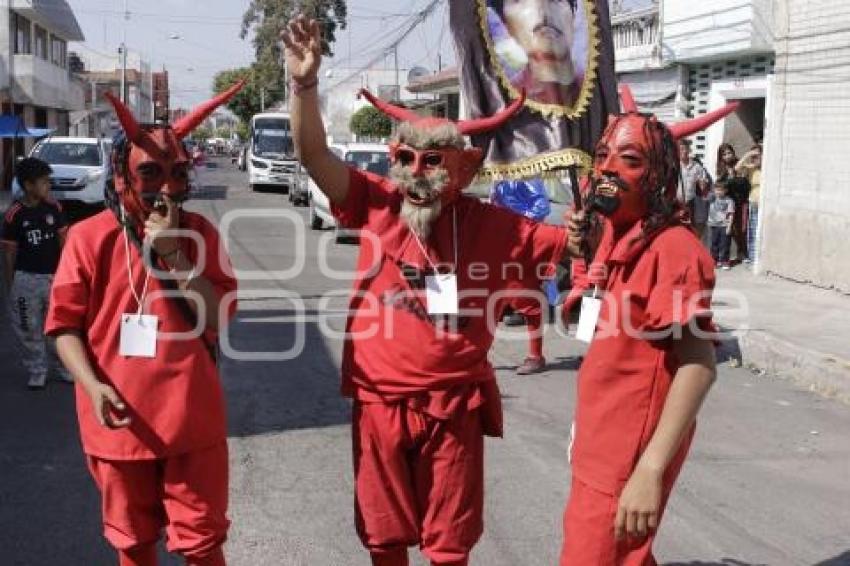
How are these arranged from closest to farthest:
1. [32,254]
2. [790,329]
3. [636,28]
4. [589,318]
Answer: [589,318] → [32,254] → [790,329] → [636,28]

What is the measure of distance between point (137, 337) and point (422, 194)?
42.1 inches

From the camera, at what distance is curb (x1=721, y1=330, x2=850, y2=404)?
8.05 meters

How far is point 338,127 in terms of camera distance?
52188 millimetres

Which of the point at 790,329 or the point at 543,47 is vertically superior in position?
the point at 543,47

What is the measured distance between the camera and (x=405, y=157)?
3.47 meters

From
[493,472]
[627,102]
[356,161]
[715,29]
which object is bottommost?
[493,472]

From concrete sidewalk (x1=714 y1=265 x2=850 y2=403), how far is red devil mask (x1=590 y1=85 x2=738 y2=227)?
566cm

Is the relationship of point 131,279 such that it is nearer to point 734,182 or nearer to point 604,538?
point 604,538

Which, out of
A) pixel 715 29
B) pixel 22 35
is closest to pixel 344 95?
pixel 22 35

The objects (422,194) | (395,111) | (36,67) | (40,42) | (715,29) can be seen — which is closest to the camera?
(422,194)

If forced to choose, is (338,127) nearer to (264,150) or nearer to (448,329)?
(264,150)

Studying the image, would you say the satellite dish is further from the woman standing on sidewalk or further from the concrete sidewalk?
the concrete sidewalk

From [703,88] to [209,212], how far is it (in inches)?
506

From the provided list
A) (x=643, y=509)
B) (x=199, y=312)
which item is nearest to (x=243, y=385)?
(x=199, y=312)
